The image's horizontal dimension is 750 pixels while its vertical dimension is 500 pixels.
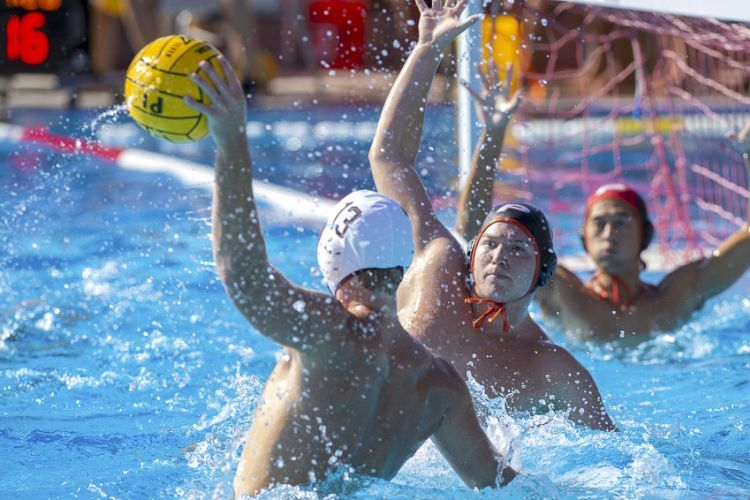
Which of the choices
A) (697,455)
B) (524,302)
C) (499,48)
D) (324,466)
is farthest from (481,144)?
(499,48)

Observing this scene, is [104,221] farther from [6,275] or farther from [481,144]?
[481,144]

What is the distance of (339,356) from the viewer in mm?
2371

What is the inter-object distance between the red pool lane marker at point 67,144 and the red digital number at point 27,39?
7.20 ft

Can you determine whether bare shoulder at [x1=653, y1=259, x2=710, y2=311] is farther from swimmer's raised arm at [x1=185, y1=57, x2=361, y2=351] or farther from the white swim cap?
swimmer's raised arm at [x1=185, y1=57, x2=361, y2=351]

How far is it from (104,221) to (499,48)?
3.75 m

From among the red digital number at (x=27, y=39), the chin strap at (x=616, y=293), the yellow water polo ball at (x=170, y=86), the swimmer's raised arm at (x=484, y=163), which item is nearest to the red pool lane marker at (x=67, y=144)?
the red digital number at (x=27, y=39)

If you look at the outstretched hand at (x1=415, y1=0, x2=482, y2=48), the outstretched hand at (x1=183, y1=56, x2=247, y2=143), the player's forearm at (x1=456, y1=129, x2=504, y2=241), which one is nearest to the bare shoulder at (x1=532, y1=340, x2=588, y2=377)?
the player's forearm at (x1=456, y1=129, x2=504, y2=241)

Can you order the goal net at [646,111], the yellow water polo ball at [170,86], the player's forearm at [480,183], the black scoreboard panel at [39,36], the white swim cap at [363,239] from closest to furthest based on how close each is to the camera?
1. the white swim cap at [363,239]
2. the yellow water polo ball at [170,86]
3. the player's forearm at [480,183]
4. the goal net at [646,111]
5. the black scoreboard panel at [39,36]

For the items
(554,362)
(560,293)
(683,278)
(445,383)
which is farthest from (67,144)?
(445,383)

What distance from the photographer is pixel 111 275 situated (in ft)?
18.5

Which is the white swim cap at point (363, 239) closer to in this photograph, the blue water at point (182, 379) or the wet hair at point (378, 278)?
the wet hair at point (378, 278)

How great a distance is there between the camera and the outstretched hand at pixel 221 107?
6.79 ft

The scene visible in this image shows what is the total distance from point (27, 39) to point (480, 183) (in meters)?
8.29

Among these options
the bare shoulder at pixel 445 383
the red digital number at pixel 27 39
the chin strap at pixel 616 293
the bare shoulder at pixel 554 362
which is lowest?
the red digital number at pixel 27 39
